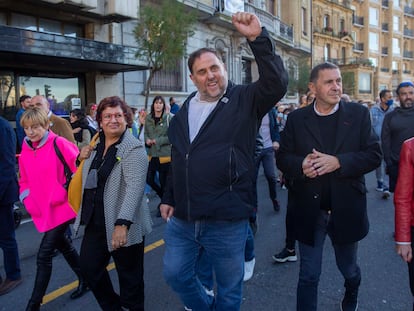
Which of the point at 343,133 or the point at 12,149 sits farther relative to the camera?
the point at 12,149

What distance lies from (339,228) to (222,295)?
94 centimetres

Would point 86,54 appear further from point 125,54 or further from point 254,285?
point 254,285

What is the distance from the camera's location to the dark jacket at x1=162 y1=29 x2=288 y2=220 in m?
2.26

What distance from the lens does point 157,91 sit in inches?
595

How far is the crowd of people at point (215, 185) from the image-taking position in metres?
2.32

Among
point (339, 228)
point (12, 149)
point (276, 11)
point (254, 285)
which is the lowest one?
point (254, 285)

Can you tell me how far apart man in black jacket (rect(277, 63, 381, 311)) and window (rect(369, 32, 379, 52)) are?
182ft

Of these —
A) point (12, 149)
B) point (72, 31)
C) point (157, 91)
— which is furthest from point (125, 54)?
point (12, 149)

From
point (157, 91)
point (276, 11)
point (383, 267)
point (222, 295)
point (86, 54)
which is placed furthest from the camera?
point (276, 11)

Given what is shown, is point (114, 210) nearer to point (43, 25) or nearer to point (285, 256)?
point (285, 256)

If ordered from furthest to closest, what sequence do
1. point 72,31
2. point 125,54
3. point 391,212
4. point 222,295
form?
point 72,31 → point 125,54 → point 391,212 → point 222,295

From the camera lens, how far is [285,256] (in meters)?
4.27

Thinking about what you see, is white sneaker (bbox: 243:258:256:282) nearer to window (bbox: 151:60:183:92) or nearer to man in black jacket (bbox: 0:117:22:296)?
man in black jacket (bbox: 0:117:22:296)

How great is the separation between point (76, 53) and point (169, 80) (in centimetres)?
630
